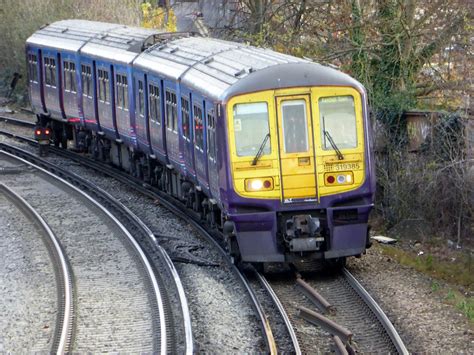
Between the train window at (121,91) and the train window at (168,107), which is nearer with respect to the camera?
the train window at (168,107)

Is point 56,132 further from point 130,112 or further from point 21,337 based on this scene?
point 21,337

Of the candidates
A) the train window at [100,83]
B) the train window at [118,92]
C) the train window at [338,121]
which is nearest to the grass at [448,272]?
the train window at [338,121]

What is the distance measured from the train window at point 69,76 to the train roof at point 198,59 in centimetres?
40

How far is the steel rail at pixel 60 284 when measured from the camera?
415 inches

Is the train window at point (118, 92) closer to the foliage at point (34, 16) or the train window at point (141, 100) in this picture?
the train window at point (141, 100)

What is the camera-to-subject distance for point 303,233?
490 inches

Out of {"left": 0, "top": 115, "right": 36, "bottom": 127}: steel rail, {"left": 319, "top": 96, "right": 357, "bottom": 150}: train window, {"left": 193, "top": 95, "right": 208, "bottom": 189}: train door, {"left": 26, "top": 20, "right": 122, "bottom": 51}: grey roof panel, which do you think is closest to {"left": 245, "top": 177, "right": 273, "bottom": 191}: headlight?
{"left": 319, "top": 96, "right": 357, "bottom": 150}: train window

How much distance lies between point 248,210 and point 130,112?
7879 millimetres

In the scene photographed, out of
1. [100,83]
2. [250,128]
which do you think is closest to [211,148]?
[250,128]

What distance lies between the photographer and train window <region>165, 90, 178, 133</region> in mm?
16345

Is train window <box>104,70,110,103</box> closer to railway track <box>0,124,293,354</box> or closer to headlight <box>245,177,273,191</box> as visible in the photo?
railway track <box>0,124,293,354</box>

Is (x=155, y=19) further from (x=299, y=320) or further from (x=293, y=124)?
(x=299, y=320)

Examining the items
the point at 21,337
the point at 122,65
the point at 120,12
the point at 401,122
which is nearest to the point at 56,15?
the point at 120,12

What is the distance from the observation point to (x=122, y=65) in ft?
66.0
